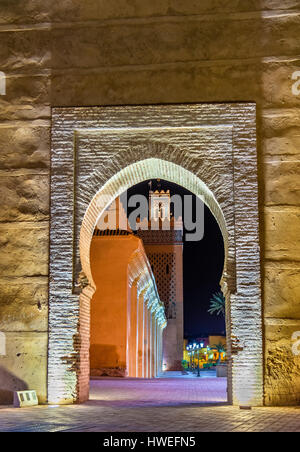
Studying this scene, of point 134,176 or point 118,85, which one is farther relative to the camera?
point 134,176

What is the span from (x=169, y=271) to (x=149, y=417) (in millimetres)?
26073

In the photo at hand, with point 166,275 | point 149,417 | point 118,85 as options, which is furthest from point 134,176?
point 166,275

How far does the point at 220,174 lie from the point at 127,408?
11.4 feet

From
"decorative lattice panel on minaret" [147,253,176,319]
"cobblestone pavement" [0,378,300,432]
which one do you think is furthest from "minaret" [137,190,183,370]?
"cobblestone pavement" [0,378,300,432]

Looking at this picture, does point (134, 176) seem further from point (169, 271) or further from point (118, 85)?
point (169, 271)

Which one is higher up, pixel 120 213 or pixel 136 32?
pixel 136 32

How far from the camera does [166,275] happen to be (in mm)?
→ 32969

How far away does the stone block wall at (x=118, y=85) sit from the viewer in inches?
344

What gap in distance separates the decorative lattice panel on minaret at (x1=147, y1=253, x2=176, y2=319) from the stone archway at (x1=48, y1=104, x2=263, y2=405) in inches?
926

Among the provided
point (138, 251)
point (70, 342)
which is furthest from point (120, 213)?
point (70, 342)

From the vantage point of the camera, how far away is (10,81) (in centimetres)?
947

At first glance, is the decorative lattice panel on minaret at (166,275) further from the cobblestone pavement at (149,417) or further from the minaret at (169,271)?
the cobblestone pavement at (149,417)

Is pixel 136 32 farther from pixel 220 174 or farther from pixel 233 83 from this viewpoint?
pixel 220 174

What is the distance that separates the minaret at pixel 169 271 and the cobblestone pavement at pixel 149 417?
75.8 ft
